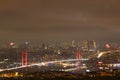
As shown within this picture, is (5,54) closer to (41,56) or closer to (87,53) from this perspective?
(41,56)

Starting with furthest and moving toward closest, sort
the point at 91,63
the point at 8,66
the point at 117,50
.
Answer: the point at 117,50, the point at 91,63, the point at 8,66

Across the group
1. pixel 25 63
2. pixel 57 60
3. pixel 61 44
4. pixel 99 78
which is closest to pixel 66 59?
pixel 57 60

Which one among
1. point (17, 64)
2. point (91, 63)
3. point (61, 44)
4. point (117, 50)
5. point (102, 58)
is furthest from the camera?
point (61, 44)

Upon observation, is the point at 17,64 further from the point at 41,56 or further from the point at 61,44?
Answer: the point at 61,44

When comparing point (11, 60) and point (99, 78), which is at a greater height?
point (11, 60)

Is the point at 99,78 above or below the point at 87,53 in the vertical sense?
below

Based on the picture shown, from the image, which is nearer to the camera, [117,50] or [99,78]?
[99,78]

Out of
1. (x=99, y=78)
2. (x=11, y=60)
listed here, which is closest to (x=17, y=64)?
(x=11, y=60)

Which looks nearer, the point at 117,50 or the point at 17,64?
the point at 17,64

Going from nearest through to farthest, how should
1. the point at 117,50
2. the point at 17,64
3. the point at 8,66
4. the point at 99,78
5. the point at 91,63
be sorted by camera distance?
the point at 99,78 < the point at 8,66 < the point at 17,64 < the point at 91,63 < the point at 117,50

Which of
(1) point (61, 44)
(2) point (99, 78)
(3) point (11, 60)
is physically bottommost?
(2) point (99, 78)
